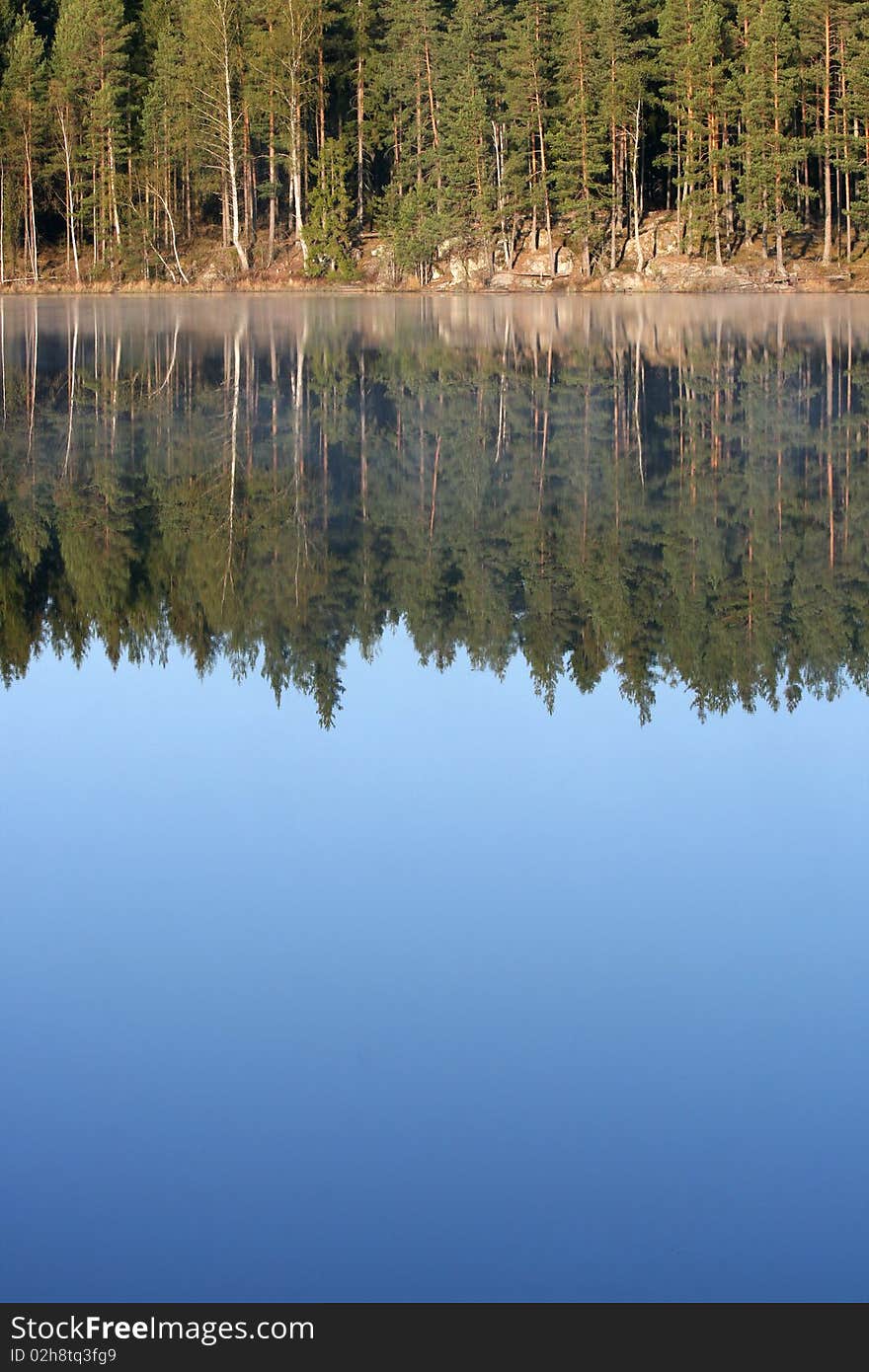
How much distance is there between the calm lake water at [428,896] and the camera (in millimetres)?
3322

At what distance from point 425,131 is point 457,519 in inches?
2305

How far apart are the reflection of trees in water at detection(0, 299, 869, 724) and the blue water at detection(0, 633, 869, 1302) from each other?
3.83 feet

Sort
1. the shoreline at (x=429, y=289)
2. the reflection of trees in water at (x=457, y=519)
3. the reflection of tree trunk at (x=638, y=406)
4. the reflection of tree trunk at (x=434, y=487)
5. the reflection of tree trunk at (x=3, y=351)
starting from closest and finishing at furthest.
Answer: the reflection of trees in water at (x=457, y=519) < the reflection of tree trunk at (x=434, y=487) < the reflection of tree trunk at (x=638, y=406) < the reflection of tree trunk at (x=3, y=351) < the shoreline at (x=429, y=289)

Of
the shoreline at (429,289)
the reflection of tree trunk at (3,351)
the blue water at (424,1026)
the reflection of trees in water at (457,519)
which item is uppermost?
the shoreline at (429,289)

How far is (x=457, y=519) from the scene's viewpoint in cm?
1125

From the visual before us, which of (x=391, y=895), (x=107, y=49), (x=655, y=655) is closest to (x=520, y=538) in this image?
(x=655, y=655)

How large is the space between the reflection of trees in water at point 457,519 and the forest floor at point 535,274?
1336 inches

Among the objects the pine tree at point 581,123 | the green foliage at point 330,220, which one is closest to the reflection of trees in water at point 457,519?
the pine tree at point 581,123

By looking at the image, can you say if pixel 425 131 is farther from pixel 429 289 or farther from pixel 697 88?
pixel 697 88

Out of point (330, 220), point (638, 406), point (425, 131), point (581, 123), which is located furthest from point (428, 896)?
point (425, 131)

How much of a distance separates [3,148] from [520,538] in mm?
67345

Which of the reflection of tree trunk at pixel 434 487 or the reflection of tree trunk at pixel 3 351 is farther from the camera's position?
the reflection of tree trunk at pixel 3 351

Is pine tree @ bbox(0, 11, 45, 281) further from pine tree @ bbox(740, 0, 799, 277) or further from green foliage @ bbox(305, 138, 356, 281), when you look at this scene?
pine tree @ bbox(740, 0, 799, 277)

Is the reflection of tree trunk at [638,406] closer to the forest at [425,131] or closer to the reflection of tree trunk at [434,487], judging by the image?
the reflection of tree trunk at [434,487]
